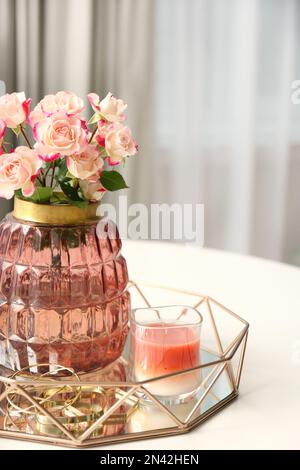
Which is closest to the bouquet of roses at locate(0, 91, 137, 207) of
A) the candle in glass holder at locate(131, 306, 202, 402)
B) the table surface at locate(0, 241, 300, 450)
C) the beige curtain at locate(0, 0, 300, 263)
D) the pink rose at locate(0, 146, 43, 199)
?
the pink rose at locate(0, 146, 43, 199)

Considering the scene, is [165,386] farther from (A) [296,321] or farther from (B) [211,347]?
(A) [296,321]

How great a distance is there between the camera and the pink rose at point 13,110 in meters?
0.96

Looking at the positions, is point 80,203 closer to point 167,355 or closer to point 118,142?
point 118,142

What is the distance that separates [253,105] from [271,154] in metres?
0.19

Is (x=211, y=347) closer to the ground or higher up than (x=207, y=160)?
closer to the ground

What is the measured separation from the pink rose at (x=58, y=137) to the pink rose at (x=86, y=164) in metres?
0.01

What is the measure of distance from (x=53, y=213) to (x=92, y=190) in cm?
6

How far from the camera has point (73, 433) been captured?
2.77 feet

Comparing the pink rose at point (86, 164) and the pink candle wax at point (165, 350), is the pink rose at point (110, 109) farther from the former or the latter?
the pink candle wax at point (165, 350)

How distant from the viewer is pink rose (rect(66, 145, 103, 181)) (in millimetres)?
931

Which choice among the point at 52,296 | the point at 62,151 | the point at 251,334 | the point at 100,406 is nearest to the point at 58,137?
the point at 62,151

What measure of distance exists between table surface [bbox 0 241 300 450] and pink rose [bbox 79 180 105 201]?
1.05 feet

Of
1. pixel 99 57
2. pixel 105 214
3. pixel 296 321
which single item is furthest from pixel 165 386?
pixel 99 57
